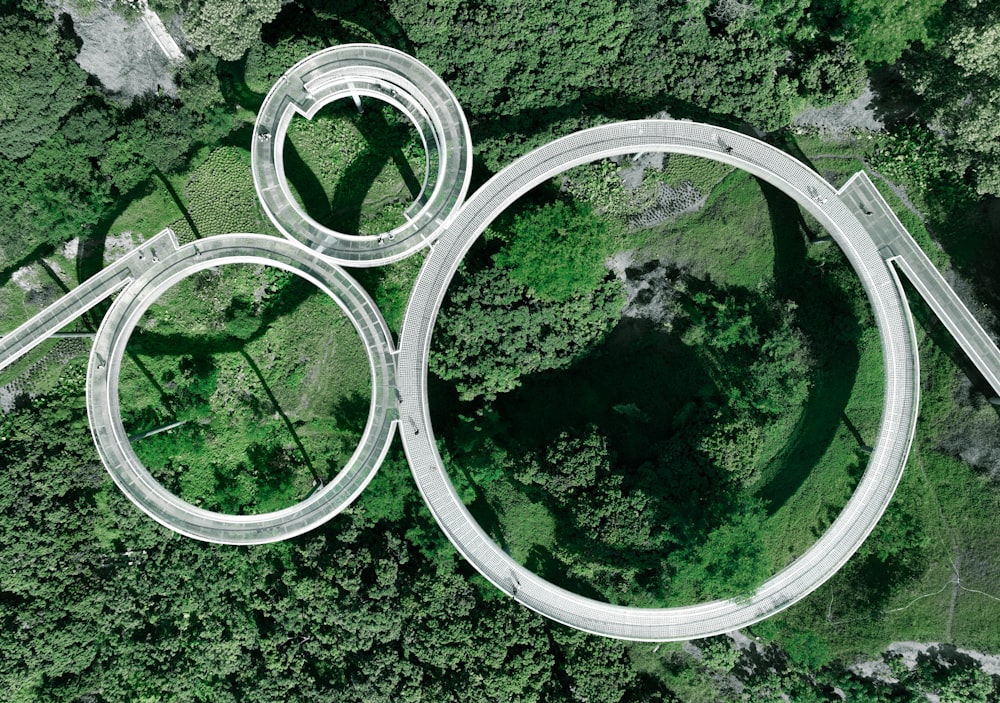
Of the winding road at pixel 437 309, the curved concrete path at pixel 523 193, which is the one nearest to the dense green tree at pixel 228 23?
the winding road at pixel 437 309

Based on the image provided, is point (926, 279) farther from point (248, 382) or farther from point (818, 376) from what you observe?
point (248, 382)

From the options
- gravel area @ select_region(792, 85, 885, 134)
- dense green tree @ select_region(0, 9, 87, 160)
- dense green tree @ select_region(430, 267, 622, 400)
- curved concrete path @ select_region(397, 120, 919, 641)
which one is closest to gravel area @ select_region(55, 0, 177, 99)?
dense green tree @ select_region(0, 9, 87, 160)

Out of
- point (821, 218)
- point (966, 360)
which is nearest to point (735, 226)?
point (821, 218)

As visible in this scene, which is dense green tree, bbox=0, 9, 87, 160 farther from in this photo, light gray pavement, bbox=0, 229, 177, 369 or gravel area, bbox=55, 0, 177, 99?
light gray pavement, bbox=0, 229, 177, 369

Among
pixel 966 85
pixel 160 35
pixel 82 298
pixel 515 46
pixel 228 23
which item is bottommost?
pixel 966 85

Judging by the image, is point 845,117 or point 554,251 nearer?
point 554,251

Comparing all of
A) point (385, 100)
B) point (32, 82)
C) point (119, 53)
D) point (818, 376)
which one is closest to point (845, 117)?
point (818, 376)

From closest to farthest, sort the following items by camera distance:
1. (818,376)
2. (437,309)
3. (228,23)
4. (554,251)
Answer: (228,23) → (554,251) → (437,309) → (818,376)

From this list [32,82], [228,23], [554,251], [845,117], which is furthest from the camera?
[845,117]
